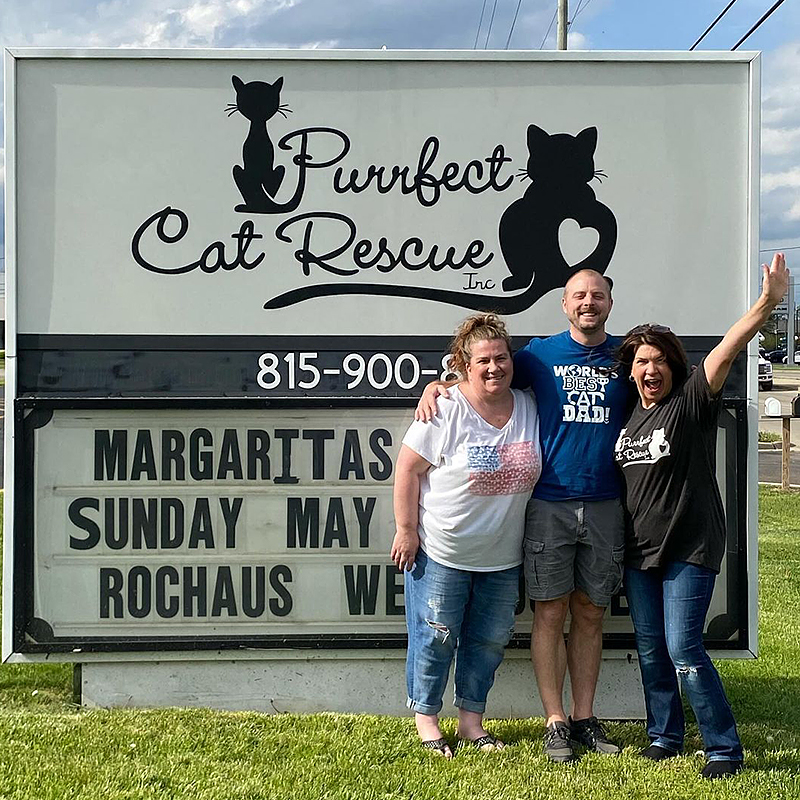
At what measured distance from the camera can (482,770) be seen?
167 inches

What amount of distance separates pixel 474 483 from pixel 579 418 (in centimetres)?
53

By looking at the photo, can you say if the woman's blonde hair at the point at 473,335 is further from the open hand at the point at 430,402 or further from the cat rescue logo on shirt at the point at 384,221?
the cat rescue logo on shirt at the point at 384,221

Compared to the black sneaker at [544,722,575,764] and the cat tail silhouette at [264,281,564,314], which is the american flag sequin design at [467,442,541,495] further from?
the black sneaker at [544,722,575,764]

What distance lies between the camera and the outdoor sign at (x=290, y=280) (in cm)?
486

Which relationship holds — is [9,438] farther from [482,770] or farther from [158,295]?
[482,770]

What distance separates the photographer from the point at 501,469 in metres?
4.27

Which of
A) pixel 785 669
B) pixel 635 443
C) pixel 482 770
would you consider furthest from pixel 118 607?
pixel 785 669

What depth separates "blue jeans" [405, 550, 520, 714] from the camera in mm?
4367

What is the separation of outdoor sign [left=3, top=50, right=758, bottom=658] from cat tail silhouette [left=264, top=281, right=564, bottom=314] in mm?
11

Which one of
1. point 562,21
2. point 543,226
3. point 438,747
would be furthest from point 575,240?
point 562,21

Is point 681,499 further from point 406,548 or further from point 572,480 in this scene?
point 406,548

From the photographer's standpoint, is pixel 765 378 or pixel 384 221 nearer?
pixel 384 221

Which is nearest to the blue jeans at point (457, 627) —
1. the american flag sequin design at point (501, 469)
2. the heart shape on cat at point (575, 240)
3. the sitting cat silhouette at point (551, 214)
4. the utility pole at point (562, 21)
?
the american flag sequin design at point (501, 469)

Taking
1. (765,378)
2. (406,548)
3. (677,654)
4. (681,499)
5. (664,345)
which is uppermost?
(765,378)
